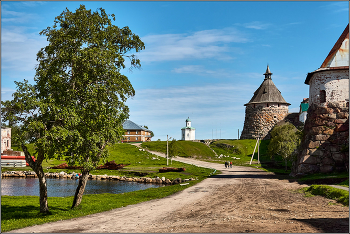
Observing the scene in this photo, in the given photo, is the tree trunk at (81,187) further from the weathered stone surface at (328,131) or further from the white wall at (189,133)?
the white wall at (189,133)

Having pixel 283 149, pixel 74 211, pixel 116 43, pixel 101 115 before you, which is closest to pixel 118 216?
pixel 74 211

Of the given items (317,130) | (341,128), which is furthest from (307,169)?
(341,128)

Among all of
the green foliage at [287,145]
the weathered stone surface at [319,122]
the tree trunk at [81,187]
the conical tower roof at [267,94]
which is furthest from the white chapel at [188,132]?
the tree trunk at [81,187]

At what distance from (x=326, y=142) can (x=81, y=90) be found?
1135 inches

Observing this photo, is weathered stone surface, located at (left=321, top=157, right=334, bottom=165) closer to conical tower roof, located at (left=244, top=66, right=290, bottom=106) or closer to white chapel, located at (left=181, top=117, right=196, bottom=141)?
conical tower roof, located at (left=244, top=66, right=290, bottom=106)

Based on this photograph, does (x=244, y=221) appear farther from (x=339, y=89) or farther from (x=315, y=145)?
(x=339, y=89)

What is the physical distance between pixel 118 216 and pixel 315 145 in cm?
2741

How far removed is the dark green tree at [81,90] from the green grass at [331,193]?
45.3 feet

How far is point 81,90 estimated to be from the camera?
64.0 ft

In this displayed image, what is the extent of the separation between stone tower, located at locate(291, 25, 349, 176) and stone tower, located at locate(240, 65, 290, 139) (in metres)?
60.8

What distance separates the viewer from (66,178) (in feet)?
163

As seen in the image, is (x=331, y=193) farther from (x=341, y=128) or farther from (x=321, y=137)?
(x=341, y=128)

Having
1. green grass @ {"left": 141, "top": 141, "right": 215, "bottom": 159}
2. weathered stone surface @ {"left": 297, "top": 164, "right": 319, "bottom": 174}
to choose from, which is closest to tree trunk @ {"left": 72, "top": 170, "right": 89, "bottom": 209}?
weathered stone surface @ {"left": 297, "top": 164, "right": 319, "bottom": 174}

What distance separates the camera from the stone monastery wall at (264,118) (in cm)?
9850
